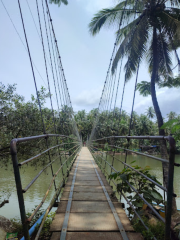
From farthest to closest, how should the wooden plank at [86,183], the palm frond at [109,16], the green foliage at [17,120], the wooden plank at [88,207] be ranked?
the palm frond at [109,16] < the green foliage at [17,120] < the wooden plank at [86,183] < the wooden plank at [88,207]

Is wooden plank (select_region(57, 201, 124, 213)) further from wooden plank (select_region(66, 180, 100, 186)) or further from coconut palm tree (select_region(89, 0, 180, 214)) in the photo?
coconut palm tree (select_region(89, 0, 180, 214))

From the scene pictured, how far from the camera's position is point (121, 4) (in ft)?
25.2

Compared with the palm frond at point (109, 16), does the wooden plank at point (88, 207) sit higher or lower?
lower

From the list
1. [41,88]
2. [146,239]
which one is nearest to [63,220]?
[146,239]

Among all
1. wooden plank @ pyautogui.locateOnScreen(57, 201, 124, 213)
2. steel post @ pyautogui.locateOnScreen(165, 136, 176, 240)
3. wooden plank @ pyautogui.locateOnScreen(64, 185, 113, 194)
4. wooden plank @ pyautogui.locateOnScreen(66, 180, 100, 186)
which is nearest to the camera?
steel post @ pyautogui.locateOnScreen(165, 136, 176, 240)

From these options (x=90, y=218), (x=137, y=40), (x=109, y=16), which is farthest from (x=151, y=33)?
(x=90, y=218)

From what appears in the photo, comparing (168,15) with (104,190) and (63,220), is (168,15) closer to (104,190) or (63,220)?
(104,190)

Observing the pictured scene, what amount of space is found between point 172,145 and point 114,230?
3.24 feet

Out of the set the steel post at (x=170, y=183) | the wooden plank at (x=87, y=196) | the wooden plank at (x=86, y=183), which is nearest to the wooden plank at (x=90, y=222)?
the wooden plank at (x=87, y=196)

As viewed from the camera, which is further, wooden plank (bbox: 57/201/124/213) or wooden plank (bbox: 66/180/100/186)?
wooden plank (bbox: 66/180/100/186)

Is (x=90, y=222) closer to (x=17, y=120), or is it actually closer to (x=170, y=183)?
(x=170, y=183)

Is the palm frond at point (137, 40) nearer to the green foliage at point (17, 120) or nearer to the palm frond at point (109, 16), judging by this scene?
the palm frond at point (109, 16)

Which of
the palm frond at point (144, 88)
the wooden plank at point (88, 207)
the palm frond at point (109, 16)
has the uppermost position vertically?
the palm frond at point (109, 16)

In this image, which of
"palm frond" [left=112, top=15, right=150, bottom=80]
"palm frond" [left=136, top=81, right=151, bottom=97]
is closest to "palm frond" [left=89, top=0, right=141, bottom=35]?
"palm frond" [left=112, top=15, right=150, bottom=80]
